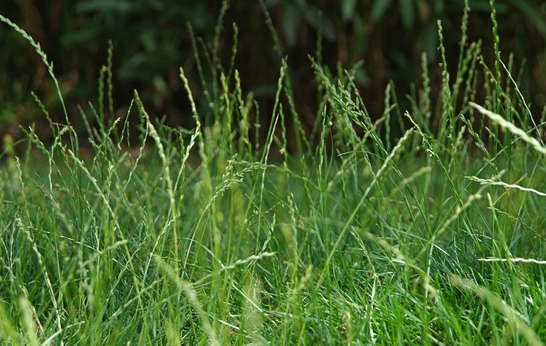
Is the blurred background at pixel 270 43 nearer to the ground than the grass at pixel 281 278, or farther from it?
nearer to the ground

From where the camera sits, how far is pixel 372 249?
1.60m

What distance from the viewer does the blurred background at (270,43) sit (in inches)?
135

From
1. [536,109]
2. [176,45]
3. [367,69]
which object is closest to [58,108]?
[176,45]

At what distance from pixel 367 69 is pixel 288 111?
15.0 inches

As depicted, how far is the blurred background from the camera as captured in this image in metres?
3.43

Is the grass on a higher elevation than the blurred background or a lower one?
higher

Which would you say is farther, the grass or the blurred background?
the blurred background

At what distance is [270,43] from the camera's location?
3.78 m

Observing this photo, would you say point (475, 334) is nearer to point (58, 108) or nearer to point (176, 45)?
point (176, 45)

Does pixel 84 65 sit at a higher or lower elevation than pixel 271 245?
lower

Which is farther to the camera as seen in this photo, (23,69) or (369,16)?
(23,69)

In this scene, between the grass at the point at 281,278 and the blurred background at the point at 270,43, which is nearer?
the grass at the point at 281,278

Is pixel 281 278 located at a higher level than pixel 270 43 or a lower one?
higher

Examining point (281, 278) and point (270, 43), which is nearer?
point (281, 278)
